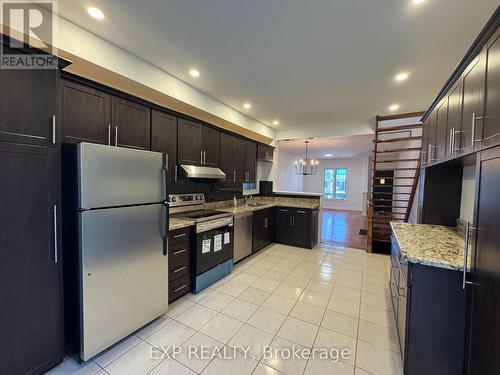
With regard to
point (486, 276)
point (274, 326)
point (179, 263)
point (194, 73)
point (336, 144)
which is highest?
point (194, 73)

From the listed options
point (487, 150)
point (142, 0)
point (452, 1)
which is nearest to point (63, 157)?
point (142, 0)

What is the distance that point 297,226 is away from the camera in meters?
4.64

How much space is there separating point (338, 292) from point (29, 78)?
12.1ft

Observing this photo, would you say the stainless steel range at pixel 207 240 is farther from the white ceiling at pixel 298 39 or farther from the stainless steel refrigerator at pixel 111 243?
the white ceiling at pixel 298 39

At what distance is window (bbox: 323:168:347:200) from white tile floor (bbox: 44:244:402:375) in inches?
324

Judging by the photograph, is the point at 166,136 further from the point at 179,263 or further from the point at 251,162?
the point at 251,162

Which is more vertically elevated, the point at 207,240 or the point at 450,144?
the point at 450,144

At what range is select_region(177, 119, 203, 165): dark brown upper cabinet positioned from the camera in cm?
304

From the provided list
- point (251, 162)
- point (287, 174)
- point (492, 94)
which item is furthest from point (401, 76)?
point (287, 174)

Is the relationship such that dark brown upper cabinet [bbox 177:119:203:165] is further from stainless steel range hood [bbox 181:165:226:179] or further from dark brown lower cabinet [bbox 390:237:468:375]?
dark brown lower cabinet [bbox 390:237:468:375]

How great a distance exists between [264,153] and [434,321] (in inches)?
170

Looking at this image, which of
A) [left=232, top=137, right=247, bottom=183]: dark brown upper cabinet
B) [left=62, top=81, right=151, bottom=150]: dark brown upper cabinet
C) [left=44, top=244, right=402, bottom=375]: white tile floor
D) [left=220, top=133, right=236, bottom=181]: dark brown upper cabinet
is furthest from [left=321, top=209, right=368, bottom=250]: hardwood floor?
[left=62, top=81, right=151, bottom=150]: dark brown upper cabinet

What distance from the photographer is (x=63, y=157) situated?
173 cm

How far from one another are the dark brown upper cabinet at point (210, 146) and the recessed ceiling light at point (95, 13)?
5.72 ft
